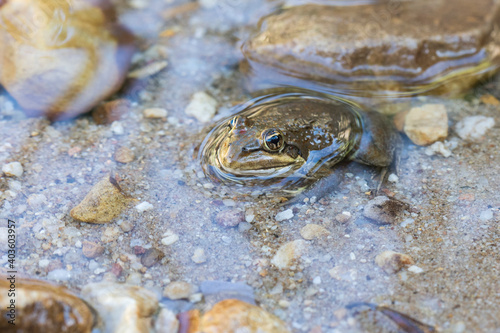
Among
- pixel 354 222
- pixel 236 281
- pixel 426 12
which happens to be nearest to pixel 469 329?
pixel 354 222

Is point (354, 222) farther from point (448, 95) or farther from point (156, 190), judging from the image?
point (448, 95)

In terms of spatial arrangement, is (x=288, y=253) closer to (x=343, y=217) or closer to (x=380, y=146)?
(x=343, y=217)

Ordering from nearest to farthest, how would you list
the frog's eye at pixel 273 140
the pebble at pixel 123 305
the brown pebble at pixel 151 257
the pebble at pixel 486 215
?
the pebble at pixel 123 305, the brown pebble at pixel 151 257, the pebble at pixel 486 215, the frog's eye at pixel 273 140

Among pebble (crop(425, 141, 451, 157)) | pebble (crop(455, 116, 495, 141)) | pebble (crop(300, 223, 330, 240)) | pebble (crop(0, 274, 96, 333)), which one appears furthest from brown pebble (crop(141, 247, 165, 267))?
pebble (crop(455, 116, 495, 141))

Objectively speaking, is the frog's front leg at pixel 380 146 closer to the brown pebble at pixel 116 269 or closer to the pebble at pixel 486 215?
the pebble at pixel 486 215

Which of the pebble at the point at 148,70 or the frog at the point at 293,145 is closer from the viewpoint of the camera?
the frog at the point at 293,145

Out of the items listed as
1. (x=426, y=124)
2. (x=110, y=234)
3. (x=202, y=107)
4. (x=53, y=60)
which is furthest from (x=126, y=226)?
(x=426, y=124)

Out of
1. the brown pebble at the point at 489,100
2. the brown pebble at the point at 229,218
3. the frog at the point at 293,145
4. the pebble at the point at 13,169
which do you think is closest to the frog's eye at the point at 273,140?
the frog at the point at 293,145
